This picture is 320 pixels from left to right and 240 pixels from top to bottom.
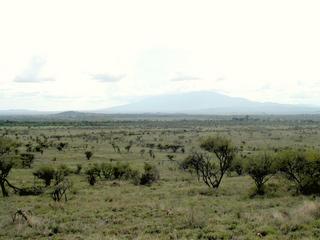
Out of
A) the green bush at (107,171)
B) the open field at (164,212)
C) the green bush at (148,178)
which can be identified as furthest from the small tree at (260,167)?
the green bush at (107,171)

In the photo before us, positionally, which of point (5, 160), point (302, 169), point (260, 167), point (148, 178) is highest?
point (5, 160)

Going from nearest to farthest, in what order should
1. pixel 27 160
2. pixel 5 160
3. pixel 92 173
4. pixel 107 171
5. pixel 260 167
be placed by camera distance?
pixel 260 167
pixel 5 160
pixel 92 173
pixel 107 171
pixel 27 160

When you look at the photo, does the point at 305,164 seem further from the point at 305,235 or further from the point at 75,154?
the point at 75,154

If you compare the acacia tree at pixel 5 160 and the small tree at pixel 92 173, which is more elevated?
the acacia tree at pixel 5 160

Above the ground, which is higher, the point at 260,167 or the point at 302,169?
the point at 260,167

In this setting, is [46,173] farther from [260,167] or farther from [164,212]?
[260,167]

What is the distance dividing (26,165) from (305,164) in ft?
120

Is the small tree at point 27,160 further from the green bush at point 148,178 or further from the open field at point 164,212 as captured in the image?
the green bush at point 148,178

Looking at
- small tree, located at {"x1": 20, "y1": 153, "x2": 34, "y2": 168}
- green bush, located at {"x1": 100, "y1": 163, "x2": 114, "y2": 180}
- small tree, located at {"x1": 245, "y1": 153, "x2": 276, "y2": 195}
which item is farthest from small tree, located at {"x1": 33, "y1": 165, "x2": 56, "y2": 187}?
small tree, located at {"x1": 245, "y1": 153, "x2": 276, "y2": 195}

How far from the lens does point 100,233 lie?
790 inches

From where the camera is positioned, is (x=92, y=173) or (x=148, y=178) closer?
(x=148, y=178)

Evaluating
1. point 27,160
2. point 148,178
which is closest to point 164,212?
point 148,178

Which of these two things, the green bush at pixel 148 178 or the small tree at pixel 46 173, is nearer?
the small tree at pixel 46 173

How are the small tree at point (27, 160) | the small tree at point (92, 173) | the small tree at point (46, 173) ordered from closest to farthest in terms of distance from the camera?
the small tree at point (46, 173)
the small tree at point (92, 173)
the small tree at point (27, 160)
